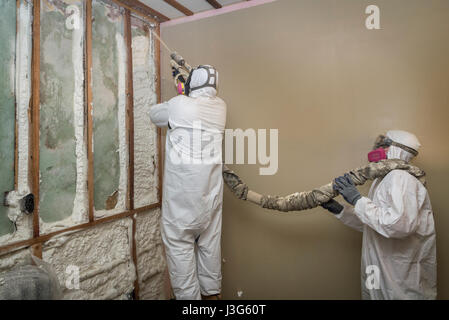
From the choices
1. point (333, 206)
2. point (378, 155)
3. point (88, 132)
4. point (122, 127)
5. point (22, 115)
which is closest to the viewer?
point (22, 115)

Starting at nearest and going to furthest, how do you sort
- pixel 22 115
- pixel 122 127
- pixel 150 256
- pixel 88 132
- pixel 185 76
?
1. pixel 22 115
2. pixel 88 132
3. pixel 185 76
4. pixel 122 127
5. pixel 150 256

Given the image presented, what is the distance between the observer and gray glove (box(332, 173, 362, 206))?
1503mm

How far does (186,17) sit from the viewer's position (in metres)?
2.34

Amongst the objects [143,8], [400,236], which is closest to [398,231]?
[400,236]

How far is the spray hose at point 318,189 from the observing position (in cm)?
149

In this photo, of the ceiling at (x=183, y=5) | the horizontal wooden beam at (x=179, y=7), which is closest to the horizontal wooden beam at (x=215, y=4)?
the ceiling at (x=183, y=5)

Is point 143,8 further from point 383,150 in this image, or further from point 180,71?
point 383,150

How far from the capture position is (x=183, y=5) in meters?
2.17

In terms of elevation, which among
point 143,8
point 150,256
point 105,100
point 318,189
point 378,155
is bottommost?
point 150,256

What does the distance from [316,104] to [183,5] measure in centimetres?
123

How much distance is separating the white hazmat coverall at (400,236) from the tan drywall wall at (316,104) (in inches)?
12.7

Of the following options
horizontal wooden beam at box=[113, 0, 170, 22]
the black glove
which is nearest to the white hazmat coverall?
the black glove

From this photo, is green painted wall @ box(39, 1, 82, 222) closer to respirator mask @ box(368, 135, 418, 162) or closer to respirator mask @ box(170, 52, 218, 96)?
respirator mask @ box(170, 52, 218, 96)
